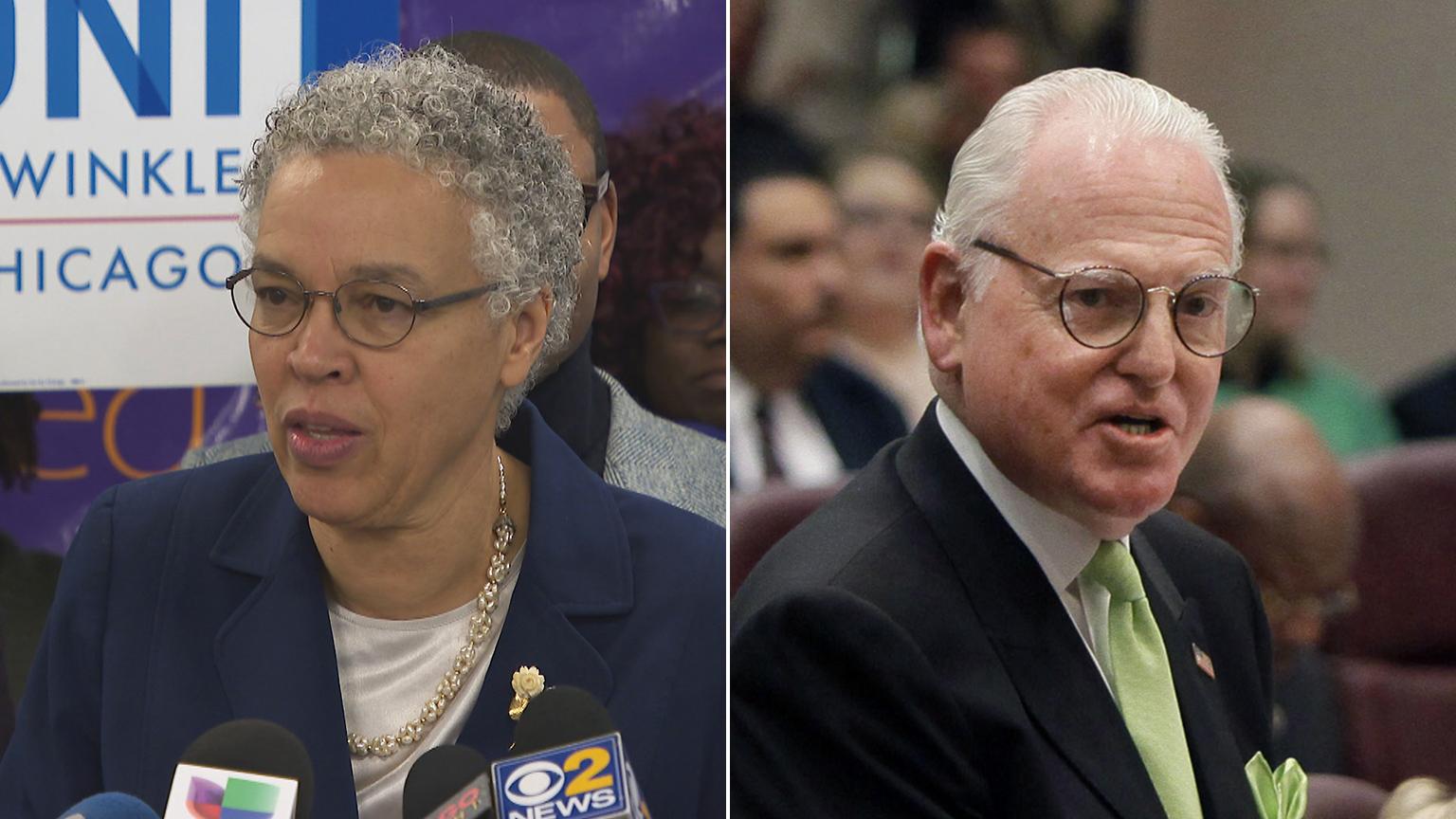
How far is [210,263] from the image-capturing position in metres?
2.58

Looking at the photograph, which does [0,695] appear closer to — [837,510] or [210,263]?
[210,263]

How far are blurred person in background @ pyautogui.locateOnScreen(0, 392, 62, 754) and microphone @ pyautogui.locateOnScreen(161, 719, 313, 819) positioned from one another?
1.23 ft

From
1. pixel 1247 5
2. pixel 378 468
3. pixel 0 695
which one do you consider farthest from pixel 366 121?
pixel 1247 5

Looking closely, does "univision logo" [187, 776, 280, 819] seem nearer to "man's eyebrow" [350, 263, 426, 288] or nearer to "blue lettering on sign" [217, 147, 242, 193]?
"man's eyebrow" [350, 263, 426, 288]

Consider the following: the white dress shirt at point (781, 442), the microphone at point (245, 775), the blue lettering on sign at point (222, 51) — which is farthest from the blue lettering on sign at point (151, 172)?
the white dress shirt at point (781, 442)

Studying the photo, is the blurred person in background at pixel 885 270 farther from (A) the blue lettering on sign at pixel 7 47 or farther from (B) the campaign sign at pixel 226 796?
(A) the blue lettering on sign at pixel 7 47

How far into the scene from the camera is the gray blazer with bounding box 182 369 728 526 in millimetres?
2635

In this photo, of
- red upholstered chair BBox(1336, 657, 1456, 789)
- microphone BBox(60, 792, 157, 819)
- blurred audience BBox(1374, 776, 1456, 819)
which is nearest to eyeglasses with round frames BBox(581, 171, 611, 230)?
microphone BBox(60, 792, 157, 819)

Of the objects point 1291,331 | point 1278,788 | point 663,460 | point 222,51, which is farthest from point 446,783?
point 1291,331

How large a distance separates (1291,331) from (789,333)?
0.90 meters

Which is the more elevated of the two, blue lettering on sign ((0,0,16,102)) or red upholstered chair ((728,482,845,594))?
blue lettering on sign ((0,0,16,102))

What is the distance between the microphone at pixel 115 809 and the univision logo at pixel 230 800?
5.6 inches

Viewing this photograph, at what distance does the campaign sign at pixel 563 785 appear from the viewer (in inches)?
79.0

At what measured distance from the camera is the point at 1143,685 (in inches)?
98.2
